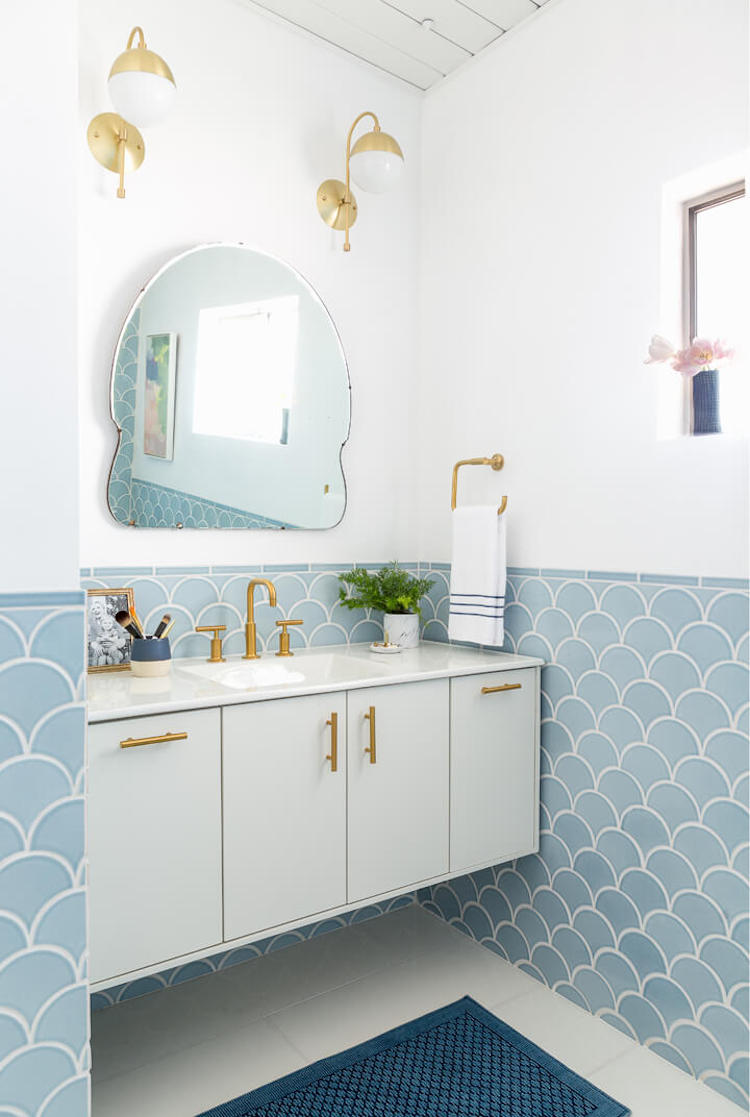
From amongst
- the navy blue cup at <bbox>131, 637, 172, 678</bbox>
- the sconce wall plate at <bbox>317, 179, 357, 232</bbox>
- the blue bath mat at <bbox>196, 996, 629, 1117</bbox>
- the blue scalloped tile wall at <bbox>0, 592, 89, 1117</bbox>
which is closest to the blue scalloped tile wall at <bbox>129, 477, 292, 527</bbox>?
the navy blue cup at <bbox>131, 637, 172, 678</bbox>

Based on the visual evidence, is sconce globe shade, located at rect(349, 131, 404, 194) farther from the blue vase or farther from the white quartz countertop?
the white quartz countertop

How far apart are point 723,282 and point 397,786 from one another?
58.2 inches

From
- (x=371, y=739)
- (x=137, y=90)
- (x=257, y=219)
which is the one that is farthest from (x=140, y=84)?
(x=371, y=739)

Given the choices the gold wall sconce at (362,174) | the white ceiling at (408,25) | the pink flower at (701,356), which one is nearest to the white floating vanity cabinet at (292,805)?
the pink flower at (701,356)

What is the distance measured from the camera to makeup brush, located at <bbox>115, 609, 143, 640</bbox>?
1.90 m

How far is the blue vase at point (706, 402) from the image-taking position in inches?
71.0

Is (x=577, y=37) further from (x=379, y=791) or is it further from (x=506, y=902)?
(x=506, y=902)

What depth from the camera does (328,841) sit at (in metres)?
1.80

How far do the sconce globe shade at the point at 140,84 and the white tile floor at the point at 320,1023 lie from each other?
2.23 metres

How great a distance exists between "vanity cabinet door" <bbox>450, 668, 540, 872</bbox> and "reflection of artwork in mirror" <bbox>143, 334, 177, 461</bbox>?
1.01 m

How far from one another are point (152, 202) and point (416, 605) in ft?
4.49

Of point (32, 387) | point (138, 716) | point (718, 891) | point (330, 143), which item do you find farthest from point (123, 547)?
Answer: point (718, 891)

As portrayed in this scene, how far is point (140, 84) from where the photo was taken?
5.82ft

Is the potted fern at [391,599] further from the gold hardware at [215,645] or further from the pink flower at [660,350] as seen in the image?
the pink flower at [660,350]
